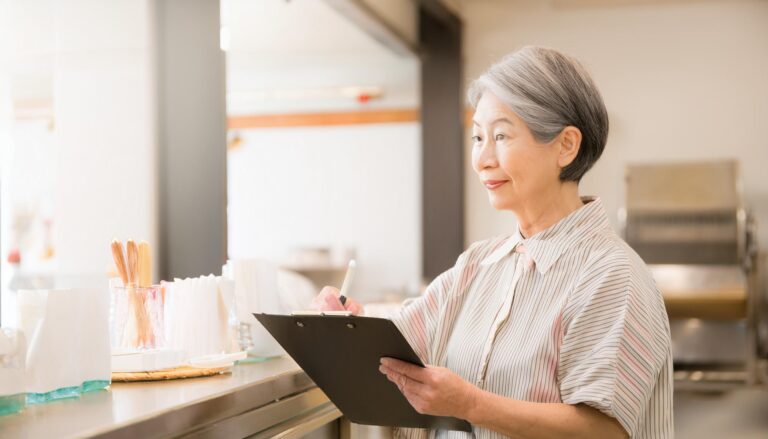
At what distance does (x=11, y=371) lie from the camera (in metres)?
1.53

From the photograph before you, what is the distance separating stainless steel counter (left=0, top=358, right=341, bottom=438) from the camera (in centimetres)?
143

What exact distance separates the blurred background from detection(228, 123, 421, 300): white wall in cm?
1

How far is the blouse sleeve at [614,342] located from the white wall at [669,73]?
4914 mm

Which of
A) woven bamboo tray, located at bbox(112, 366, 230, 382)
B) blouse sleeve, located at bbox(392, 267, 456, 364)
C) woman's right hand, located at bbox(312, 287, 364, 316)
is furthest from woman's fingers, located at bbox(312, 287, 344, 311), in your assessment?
woven bamboo tray, located at bbox(112, 366, 230, 382)

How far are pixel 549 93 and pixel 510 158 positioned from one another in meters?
0.13

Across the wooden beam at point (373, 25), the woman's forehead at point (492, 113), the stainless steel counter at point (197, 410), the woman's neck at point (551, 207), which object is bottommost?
the stainless steel counter at point (197, 410)

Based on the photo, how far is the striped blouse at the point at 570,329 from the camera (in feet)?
5.06

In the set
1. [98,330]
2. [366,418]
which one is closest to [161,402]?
[98,330]

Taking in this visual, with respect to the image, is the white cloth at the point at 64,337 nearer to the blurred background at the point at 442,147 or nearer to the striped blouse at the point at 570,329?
the striped blouse at the point at 570,329

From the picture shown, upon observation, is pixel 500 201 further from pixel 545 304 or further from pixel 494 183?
pixel 545 304

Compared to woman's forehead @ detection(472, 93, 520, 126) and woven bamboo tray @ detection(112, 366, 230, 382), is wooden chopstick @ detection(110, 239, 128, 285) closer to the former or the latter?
woven bamboo tray @ detection(112, 366, 230, 382)

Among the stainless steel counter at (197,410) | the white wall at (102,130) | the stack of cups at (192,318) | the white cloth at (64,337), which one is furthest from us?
the white wall at (102,130)

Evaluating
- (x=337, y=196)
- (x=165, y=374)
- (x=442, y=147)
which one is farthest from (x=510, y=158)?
(x=337, y=196)

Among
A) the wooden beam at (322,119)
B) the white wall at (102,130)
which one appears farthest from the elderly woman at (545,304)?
the wooden beam at (322,119)
